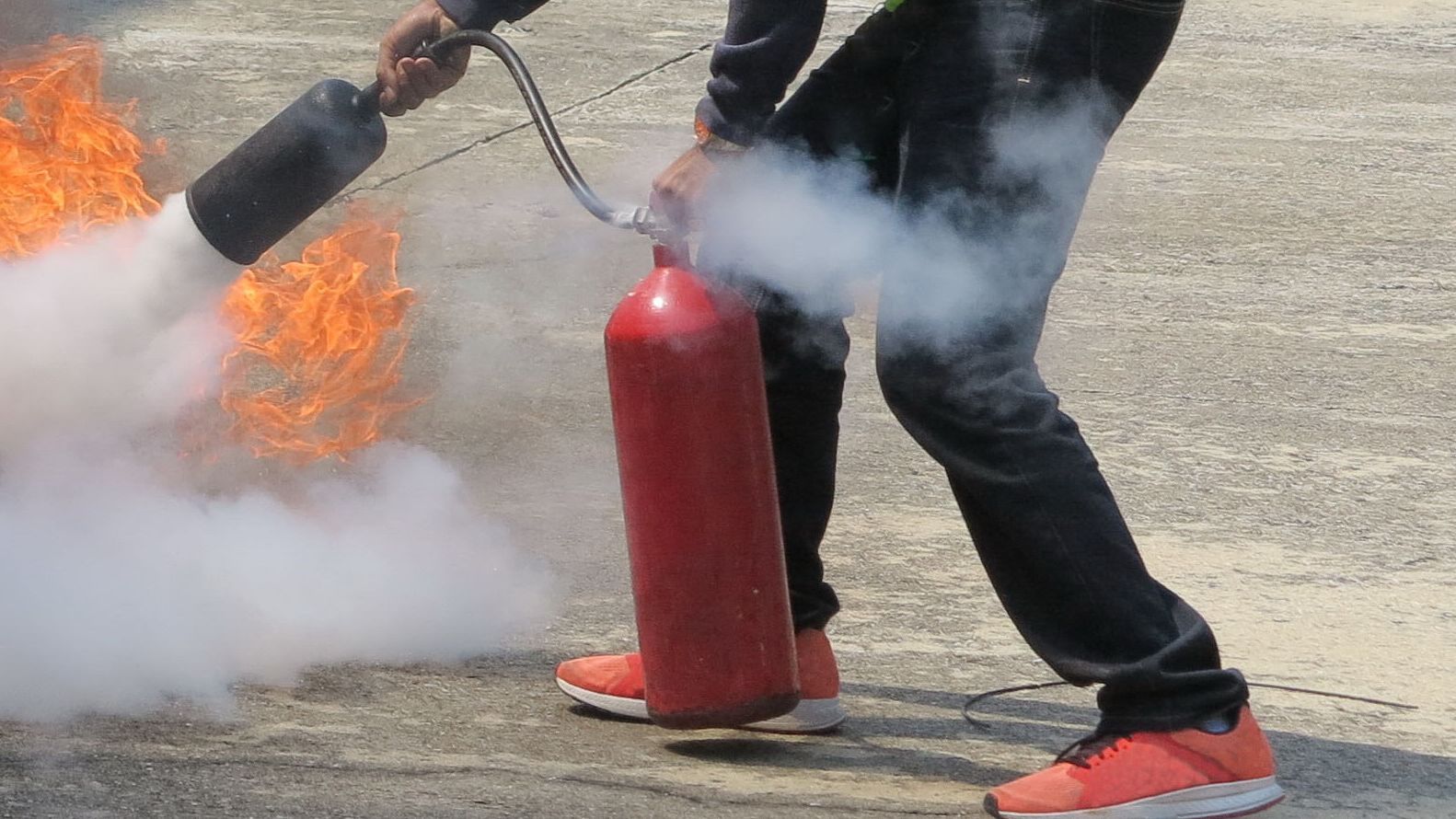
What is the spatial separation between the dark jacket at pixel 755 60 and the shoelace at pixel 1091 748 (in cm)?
101

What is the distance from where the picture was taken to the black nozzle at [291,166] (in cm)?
324

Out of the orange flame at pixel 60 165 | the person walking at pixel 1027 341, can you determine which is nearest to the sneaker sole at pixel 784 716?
the person walking at pixel 1027 341

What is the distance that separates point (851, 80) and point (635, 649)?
115cm

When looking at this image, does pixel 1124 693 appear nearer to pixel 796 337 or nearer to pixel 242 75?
pixel 796 337

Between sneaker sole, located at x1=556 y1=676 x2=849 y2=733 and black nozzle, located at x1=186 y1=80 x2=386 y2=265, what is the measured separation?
0.98 metres

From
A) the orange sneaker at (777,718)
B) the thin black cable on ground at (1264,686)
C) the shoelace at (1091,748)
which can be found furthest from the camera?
the thin black cable on ground at (1264,686)

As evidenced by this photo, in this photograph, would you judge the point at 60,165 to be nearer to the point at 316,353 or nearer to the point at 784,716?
the point at 316,353

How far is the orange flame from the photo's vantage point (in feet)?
12.8

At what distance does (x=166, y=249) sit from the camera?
3.40 meters

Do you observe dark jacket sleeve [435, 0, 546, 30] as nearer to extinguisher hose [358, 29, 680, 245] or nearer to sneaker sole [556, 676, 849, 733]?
extinguisher hose [358, 29, 680, 245]

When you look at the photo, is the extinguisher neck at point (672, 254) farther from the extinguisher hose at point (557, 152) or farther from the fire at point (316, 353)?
the fire at point (316, 353)

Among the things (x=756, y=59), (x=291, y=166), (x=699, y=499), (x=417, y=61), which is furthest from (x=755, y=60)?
(x=291, y=166)

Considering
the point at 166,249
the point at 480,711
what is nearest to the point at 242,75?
Answer: the point at 166,249

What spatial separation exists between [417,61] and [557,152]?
34 centimetres
